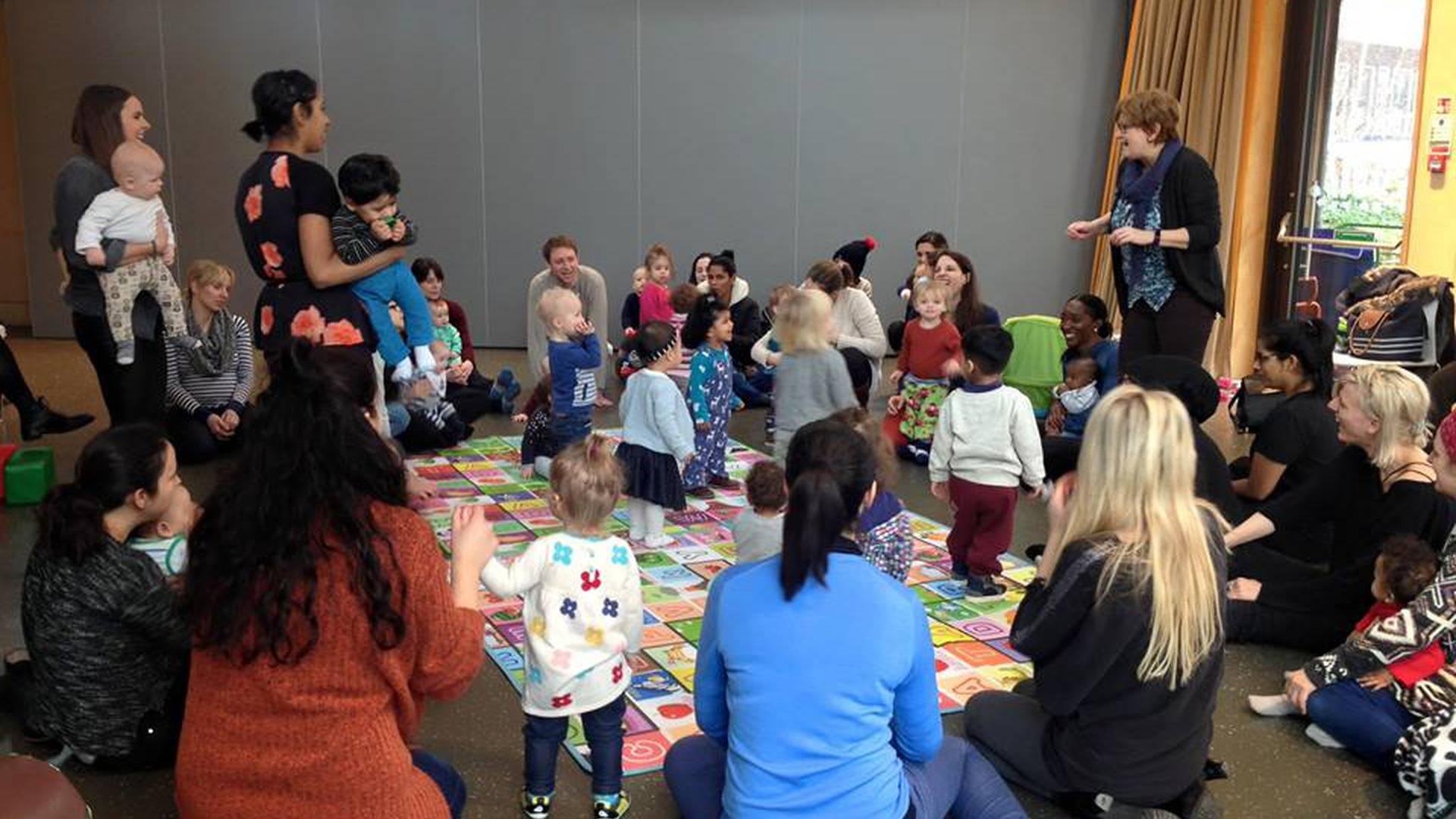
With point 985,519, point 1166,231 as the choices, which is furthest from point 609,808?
point 1166,231

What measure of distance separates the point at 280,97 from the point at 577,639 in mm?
1773

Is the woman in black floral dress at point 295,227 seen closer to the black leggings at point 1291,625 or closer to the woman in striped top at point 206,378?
the woman in striped top at point 206,378

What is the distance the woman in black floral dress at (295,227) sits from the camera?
3.45m

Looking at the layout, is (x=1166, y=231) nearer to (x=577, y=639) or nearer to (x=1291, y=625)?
(x=1291, y=625)

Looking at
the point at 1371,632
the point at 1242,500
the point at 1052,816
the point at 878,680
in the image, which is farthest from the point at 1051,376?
the point at 878,680

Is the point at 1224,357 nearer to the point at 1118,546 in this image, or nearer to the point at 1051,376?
the point at 1051,376

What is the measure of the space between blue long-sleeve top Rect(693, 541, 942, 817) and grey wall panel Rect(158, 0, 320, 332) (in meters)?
8.38

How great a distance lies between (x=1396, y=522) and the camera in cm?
347

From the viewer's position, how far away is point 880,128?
9.91 metres

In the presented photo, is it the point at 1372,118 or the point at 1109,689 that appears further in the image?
the point at 1372,118

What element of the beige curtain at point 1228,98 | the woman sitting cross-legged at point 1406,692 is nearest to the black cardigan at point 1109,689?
the woman sitting cross-legged at point 1406,692

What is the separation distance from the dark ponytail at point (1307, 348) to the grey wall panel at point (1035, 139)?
558 cm

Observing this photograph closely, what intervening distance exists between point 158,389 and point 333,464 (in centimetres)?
349

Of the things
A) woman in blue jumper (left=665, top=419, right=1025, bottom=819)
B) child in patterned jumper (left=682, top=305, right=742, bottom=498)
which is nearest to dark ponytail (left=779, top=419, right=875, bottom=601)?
woman in blue jumper (left=665, top=419, right=1025, bottom=819)
